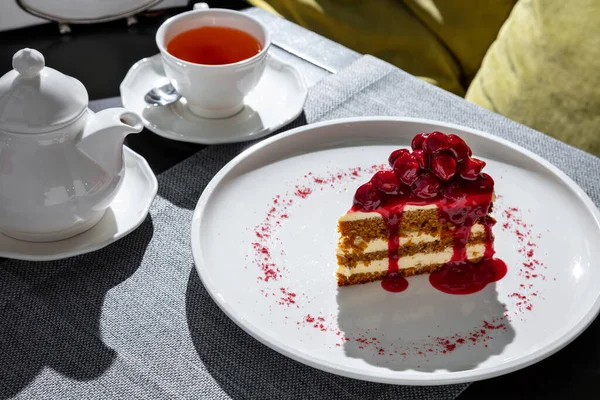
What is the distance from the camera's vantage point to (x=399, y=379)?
862 mm

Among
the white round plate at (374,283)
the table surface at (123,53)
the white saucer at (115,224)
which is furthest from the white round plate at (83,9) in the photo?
the white round plate at (374,283)

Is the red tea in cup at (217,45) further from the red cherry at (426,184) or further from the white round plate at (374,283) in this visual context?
the red cherry at (426,184)

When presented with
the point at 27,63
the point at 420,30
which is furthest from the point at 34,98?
the point at 420,30

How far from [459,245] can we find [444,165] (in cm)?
16

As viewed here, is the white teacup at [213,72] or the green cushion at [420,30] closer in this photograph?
the white teacup at [213,72]

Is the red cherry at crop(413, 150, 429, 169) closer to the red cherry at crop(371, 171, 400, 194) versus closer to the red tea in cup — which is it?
the red cherry at crop(371, 171, 400, 194)

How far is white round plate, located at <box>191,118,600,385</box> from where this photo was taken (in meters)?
0.93

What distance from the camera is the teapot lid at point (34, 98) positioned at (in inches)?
37.0

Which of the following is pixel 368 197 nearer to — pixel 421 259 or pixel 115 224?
pixel 421 259

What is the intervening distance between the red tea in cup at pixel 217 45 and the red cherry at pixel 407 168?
479 millimetres

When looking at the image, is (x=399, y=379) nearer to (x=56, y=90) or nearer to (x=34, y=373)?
(x=34, y=373)

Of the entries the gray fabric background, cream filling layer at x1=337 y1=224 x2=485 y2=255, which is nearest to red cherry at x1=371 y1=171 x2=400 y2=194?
cream filling layer at x1=337 y1=224 x2=485 y2=255

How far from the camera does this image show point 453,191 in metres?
1.08

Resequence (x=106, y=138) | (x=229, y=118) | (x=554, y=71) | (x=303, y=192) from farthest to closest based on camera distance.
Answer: (x=554, y=71) → (x=229, y=118) → (x=303, y=192) → (x=106, y=138)
